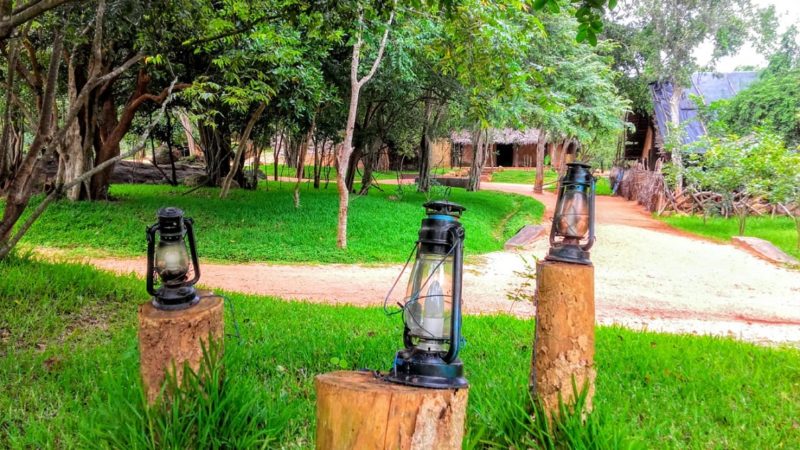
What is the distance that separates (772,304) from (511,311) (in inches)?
144

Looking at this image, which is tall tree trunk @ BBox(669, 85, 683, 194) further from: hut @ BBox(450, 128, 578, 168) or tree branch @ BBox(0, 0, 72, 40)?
tree branch @ BBox(0, 0, 72, 40)

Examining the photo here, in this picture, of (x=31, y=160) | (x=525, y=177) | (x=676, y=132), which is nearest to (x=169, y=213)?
(x=31, y=160)

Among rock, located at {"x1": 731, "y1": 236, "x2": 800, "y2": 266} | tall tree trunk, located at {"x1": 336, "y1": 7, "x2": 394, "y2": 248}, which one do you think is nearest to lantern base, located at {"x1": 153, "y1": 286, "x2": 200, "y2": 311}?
tall tree trunk, located at {"x1": 336, "y1": 7, "x2": 394, "y2": 248}

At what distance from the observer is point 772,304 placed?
682 centimetres

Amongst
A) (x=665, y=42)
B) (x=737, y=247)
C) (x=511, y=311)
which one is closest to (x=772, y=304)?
(x=511, y=311)

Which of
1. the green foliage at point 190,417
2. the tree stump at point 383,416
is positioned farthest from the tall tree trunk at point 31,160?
the tree stump at point 383,416

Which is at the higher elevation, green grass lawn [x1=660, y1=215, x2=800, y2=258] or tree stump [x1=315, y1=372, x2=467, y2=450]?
tree stump [x1=315, y1=372, x2=467, y2=450]

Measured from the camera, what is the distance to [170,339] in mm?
1814

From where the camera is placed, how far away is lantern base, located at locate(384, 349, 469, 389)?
4.19 ft

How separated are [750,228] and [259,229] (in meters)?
12.4

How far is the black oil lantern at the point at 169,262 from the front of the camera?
1.85 metres

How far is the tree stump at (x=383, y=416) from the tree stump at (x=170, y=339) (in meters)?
0.80

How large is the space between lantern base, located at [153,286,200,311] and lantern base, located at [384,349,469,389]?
922 millimetres

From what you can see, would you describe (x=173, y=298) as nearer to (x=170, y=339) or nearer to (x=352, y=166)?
(x=170, y=339)
